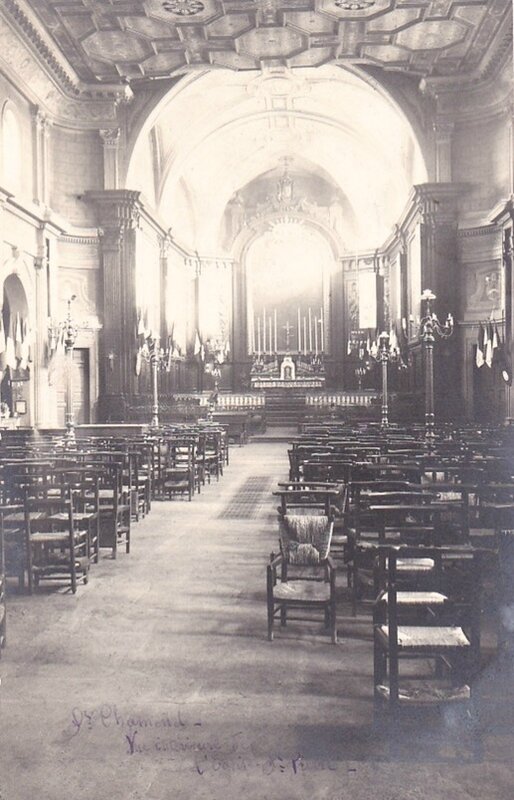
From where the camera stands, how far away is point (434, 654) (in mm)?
4383

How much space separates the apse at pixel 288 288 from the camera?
3438 centimetres

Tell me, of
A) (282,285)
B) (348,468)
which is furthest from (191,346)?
(348,468)

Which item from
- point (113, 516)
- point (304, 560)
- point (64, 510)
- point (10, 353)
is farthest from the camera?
point (10, 353)

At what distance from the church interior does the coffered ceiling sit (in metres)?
0.12

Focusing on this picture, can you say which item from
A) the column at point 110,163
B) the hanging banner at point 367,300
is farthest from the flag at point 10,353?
the hanging banner at point 367,300

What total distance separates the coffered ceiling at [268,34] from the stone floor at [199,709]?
16.6m

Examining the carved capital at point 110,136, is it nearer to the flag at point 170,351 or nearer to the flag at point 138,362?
the flag at point 138,362

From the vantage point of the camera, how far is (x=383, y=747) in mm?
3885

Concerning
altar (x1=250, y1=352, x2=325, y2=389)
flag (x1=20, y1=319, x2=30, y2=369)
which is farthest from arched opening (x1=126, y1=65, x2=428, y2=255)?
flag (x1=20, y1=319, x2=30, y2=369)

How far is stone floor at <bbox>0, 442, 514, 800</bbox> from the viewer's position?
355 centimetres

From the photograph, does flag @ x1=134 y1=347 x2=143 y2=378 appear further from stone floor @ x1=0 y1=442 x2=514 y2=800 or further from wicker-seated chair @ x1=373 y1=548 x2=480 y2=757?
wicker-seated chair @ x1=373 y1=548 x2=480 y2=757

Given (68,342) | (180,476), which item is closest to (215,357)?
(68,342)

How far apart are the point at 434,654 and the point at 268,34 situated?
788 inches

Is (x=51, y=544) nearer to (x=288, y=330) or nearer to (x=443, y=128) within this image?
(x=443, y=128)
